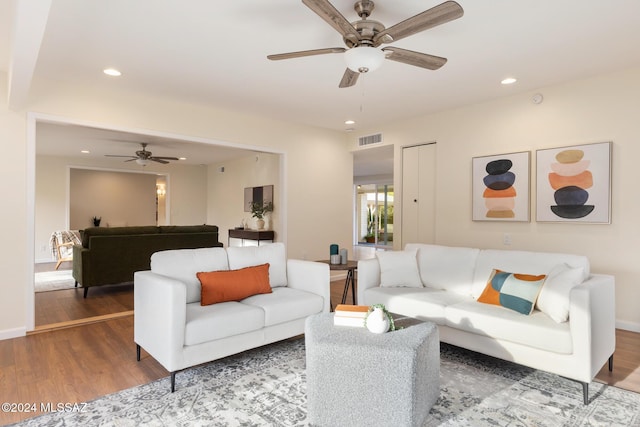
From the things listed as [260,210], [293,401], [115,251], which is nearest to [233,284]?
[293,401]

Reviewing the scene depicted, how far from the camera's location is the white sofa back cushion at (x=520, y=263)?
284 cm

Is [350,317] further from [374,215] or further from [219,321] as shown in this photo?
[374,215]

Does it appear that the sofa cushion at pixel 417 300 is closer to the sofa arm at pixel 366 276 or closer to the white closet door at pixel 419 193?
the sofa arm at pixel 366 276

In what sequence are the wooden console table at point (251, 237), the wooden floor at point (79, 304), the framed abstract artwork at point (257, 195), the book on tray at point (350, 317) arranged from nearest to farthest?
1. the book on tray at point (350, 317)
2. the wooden floor at point (79, 304)
3. the wooden console table at point (251, 237)
4. the framed abstract artwork at point (257, 195)

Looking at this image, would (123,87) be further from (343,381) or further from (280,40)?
(343,381)

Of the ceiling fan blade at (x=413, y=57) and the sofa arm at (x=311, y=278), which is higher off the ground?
the ceiling fan blade at (x=413, y=57)

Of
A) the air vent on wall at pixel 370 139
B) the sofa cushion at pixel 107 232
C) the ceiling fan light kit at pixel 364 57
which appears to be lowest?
the sofa cushion at pixel 107 232

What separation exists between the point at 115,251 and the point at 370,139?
13.5ft

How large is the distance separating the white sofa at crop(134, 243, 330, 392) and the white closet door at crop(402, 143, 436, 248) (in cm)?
248

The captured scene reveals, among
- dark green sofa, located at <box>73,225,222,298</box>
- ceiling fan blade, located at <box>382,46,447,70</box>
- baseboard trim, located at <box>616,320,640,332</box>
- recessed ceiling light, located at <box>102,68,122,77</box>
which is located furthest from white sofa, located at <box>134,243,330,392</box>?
baseboard trim, located at <box>616,320,640,332</box>

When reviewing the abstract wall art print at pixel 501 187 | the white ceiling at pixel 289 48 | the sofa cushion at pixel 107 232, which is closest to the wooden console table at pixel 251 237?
the sofa cushion at pixel 107 232

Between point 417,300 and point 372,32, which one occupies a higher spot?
point 372,32

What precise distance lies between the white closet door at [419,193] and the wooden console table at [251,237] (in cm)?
279

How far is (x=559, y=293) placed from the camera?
97.0 inches
